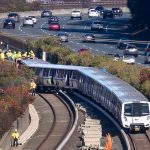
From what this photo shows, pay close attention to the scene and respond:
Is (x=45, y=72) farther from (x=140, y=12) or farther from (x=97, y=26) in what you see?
(x=97, y=26)

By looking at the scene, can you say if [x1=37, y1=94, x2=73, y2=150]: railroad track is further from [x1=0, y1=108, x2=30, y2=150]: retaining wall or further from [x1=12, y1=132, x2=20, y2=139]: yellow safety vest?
[x1=0, y1=108, x2=30, y2=150]: retaining wall

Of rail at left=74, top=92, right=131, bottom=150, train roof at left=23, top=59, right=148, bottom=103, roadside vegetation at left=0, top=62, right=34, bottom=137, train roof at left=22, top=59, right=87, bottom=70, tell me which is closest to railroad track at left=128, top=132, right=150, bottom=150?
rail at left=74, top=92, right=131, bottom=150

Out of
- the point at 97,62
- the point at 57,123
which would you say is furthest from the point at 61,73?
the point at 57,123

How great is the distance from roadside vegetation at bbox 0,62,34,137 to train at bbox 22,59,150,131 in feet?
8.10

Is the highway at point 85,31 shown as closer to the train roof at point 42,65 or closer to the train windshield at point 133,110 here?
the train roof at point 42,65

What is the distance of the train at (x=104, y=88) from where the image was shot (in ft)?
121

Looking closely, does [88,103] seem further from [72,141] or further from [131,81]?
[72,141]

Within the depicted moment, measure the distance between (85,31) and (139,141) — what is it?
200ft

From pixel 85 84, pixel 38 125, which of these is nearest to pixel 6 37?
pixel 85 84

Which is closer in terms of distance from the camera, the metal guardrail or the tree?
the tree

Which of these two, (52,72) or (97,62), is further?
(97,62)

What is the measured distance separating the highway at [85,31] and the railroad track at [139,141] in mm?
28315

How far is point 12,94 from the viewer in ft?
131

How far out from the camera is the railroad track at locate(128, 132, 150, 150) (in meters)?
34.8
